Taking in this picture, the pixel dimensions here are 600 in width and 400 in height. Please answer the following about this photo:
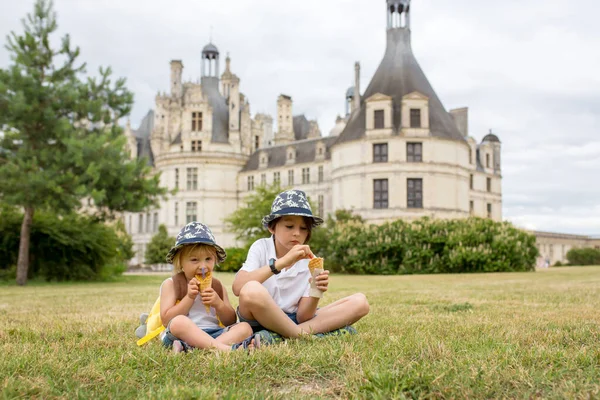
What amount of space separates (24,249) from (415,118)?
26737mm

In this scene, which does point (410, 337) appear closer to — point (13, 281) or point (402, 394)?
point (402, 394)

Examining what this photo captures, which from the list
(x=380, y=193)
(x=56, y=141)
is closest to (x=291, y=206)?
(x=56, y=141)

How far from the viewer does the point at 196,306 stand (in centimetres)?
455

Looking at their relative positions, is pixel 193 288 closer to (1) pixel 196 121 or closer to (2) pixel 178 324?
(2) pixel 178 324

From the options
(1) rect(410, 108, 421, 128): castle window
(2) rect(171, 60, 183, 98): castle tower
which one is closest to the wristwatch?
(1) rect(410, 108, 421, 128): castle window

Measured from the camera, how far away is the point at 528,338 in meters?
4.36

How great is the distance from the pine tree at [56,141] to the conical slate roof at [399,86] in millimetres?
23019

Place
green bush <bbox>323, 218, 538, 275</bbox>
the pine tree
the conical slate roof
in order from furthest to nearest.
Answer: the conical slate roof
green bush <bbox>323, 218, 538, 275</bbox>
the pine tree

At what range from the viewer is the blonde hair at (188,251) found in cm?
446

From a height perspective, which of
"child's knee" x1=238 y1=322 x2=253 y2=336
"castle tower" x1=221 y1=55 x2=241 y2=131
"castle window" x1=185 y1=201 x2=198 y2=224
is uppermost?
"castle tower" x1=221 y1=55 x2=241 y2=131

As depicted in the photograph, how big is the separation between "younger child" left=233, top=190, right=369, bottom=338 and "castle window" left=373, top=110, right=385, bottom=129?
34.4 meters

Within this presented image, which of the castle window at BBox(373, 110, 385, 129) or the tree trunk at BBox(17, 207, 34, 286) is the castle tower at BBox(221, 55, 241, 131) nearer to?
the castle window at BBox(373, 110, 385, 129)

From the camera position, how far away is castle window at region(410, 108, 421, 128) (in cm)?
3841

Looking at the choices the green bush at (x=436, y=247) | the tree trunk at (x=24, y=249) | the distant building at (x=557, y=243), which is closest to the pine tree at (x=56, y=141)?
the tree trunk at (x=24, y=249)
